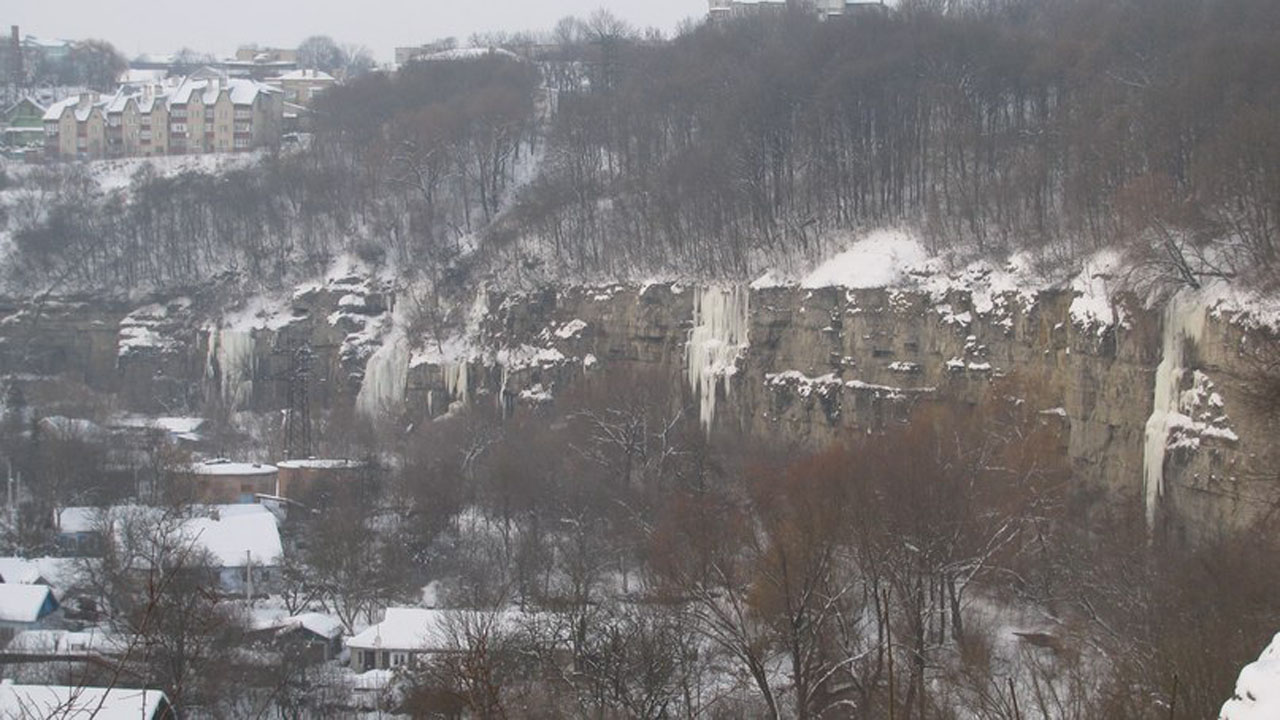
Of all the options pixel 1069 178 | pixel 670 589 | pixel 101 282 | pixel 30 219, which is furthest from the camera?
pixel 30 219

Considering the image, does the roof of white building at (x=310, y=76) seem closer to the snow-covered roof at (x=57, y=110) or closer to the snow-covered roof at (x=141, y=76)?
the snow-covered roof at (x=141, y=76)

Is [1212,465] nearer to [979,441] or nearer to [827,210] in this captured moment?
[979,441]

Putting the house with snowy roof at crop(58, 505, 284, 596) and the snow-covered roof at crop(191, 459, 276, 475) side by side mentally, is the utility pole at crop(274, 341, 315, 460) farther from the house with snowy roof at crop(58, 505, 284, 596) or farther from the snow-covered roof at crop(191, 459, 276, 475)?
the house with snowy roof at crop(58, 505, 284, 596)

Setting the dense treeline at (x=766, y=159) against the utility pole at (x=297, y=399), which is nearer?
the dense treeline at (x=766, y=159)

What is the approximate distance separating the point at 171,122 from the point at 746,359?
56203 mm

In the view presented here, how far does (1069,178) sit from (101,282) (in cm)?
4983

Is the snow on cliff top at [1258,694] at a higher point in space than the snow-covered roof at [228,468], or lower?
higher

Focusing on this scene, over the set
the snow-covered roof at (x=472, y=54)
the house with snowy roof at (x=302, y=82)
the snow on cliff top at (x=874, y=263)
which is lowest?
the snow on cliff top at (x=874, y=263)

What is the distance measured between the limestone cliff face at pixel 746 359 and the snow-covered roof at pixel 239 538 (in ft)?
45.3

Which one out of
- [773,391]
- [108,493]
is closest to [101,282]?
[108,493]

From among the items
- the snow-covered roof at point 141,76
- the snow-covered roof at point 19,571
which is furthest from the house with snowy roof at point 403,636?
the snow-covered roof at point 141,76

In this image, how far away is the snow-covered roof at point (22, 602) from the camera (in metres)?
43.0

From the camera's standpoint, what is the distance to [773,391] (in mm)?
54281

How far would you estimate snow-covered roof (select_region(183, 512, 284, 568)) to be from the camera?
48250 millimetres
